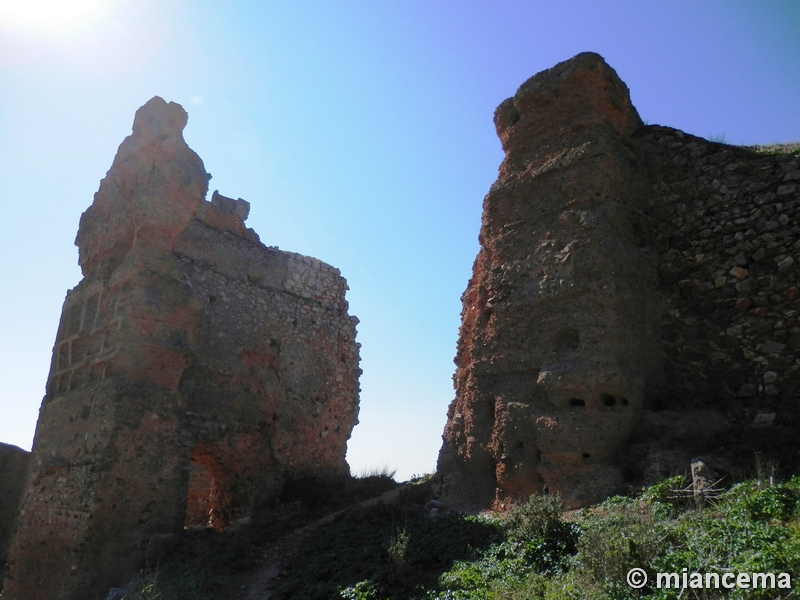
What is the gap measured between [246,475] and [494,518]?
5.54 meters

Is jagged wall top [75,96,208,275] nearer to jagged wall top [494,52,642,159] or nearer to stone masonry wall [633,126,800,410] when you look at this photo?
jagged wall top [494,52,642,159]

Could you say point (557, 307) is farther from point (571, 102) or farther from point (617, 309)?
point (571, 102)

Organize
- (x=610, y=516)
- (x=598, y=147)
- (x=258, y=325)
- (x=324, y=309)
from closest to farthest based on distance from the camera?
(x=610, y=516) < (x=598, y=147) < (x=258, y=325) < (x=324, y=309)

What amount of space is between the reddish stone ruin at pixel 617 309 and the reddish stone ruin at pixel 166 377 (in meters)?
4.10

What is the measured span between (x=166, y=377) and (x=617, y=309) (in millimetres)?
6460

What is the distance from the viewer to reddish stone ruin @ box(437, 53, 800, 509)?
6230mm

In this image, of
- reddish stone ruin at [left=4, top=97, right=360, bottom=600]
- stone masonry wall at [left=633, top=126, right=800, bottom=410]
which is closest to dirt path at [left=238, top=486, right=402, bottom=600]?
reddish stone ruin at [left=4, top=97, right=360, bottom=600]

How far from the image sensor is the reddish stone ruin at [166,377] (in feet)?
27.8

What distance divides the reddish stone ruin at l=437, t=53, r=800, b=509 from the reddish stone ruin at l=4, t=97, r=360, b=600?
4095mm

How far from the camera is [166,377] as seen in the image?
9273 millimetres

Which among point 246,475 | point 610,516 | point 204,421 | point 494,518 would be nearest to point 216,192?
point 204,421

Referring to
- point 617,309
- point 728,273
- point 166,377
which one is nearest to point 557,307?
point 617,309

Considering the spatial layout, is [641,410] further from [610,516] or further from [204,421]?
[204,421]

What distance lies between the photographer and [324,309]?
12.8 m
